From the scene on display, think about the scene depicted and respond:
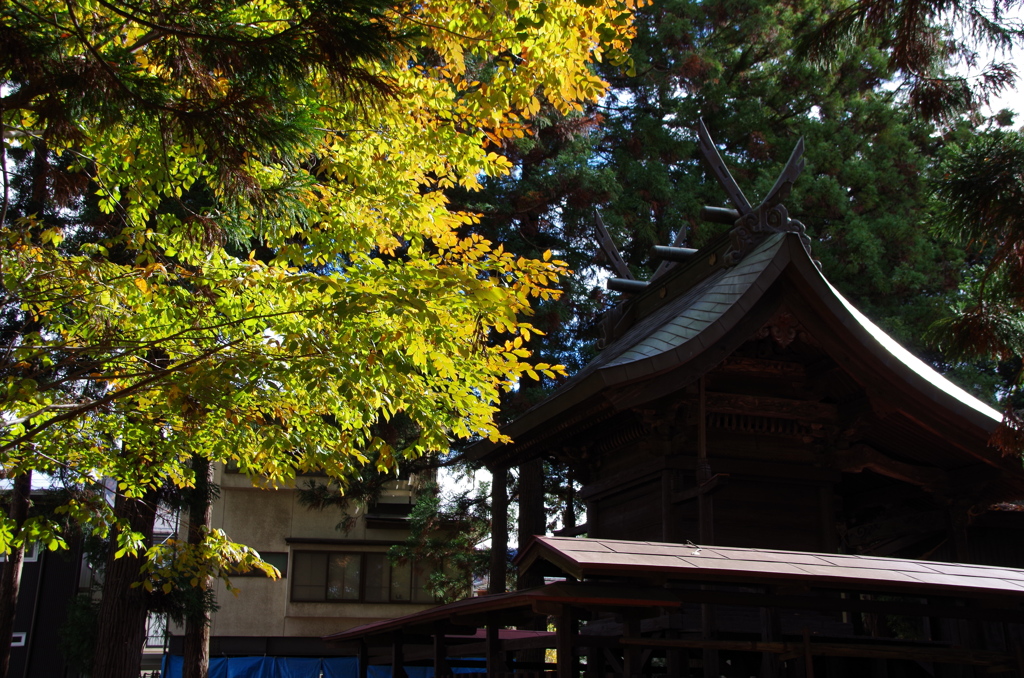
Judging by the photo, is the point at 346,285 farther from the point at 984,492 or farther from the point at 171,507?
the point at 171,507

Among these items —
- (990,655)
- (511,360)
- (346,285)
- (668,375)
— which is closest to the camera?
(346,285)

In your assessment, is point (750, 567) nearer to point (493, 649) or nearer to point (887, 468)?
point (493, 649)

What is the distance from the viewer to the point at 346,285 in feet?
16.4

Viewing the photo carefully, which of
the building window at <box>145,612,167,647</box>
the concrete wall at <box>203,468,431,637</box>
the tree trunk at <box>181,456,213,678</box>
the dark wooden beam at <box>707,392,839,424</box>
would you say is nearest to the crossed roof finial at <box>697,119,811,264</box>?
the dark wooden beam at <box>707,392,839,424</box>

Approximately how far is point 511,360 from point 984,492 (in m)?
4.42

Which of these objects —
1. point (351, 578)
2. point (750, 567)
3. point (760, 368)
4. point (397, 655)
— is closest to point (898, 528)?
point (760, 368)

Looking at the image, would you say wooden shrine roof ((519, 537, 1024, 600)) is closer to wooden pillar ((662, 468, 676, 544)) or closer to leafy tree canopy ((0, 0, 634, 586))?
leafy tree canopy ((0, 0, 634, 586))

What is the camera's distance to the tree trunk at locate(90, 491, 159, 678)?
11.9 meters

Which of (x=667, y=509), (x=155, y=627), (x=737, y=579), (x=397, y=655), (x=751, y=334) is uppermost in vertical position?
(x=751, y=334)

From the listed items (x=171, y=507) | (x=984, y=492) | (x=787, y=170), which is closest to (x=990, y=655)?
(x=984, y=492)

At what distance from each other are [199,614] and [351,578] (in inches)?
416

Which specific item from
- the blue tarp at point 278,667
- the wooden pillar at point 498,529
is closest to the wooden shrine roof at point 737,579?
the wooden pillar at point 498,529

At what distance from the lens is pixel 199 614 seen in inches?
504

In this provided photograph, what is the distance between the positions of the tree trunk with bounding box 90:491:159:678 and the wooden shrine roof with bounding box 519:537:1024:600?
8891 millimetres
